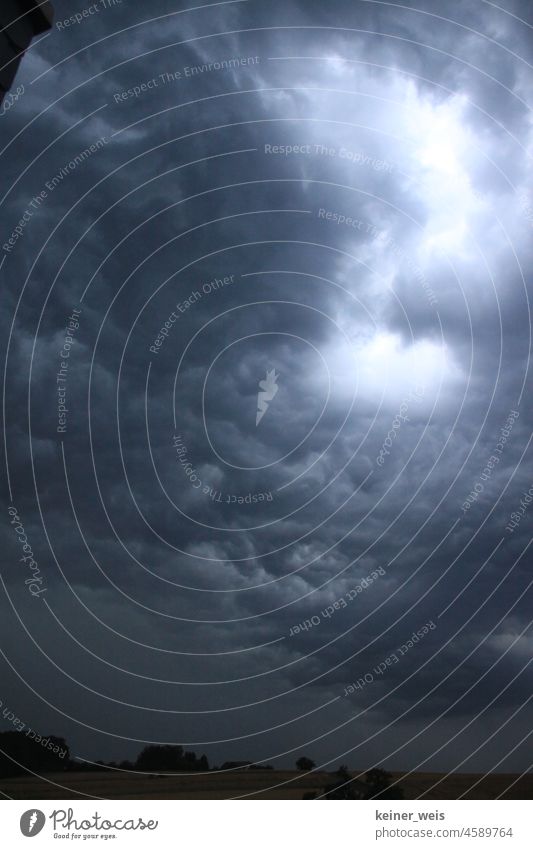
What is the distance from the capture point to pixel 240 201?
30.2 m

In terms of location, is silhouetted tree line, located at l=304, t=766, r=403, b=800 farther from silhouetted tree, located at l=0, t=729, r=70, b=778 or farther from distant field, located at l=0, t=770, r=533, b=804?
silhouetted tree, located at l=0, t=729, r=70, b=778

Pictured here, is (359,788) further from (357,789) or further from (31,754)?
(31,754)

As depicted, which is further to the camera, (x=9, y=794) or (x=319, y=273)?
(x=319, y=273)

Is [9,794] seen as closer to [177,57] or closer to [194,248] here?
[194,248]

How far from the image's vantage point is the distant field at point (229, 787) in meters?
16.0

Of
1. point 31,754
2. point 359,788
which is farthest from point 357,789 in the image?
point 31,754

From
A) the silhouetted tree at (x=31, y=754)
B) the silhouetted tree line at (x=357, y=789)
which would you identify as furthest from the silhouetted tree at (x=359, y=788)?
the silhouetted tree at (x=31, y=754)

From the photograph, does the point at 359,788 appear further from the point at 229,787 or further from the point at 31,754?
the point at 31,754

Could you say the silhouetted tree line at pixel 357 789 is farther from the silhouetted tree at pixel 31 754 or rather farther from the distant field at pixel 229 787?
the silhouetted tree at pixel 31 754

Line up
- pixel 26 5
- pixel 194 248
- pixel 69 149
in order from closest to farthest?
1. pixel 26 5
2. pixel 69 149
3. pixel 194 248

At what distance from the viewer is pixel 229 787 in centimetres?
1728

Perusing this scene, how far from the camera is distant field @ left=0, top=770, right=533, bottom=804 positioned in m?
16.0
